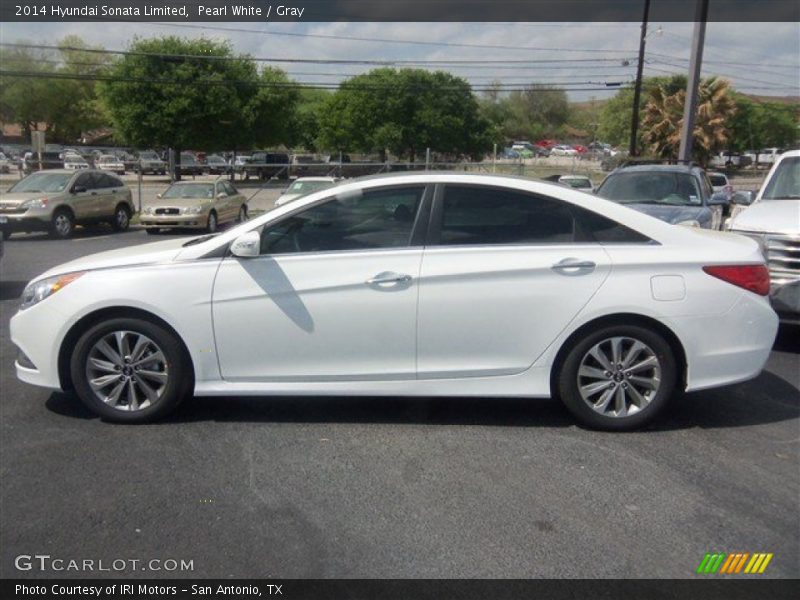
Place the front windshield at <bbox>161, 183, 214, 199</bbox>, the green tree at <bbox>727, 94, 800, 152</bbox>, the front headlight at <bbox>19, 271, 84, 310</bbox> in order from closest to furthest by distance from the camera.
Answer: the front headlight at <bbox>19, 271, 84, 310</bbox>
the front windshield at <bbox>161, 183, 214, 199</bbox>
the green tree at <bbox>727, 94, 800, 152</bbox>

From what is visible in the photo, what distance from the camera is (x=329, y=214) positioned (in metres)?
5.12

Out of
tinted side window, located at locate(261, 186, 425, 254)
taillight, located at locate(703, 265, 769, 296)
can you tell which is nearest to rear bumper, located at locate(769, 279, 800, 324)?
taillight, located at locate(703, 265, 769, 296)

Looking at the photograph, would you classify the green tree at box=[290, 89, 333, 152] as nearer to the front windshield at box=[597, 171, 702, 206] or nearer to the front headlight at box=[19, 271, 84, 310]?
the front windshield at box=[597, 171, 702, 206]

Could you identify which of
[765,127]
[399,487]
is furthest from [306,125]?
[399,487]

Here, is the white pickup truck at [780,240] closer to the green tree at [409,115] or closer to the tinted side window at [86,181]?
the tinted side window at [86,181]

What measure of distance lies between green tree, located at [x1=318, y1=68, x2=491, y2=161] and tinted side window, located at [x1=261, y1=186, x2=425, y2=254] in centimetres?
4247

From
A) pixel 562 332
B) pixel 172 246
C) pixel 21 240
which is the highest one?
pixel 172 246

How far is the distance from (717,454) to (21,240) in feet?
58.6

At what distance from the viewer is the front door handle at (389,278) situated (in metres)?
4.89

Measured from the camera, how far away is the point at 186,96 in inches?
1720

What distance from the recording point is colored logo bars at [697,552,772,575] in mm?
3426
